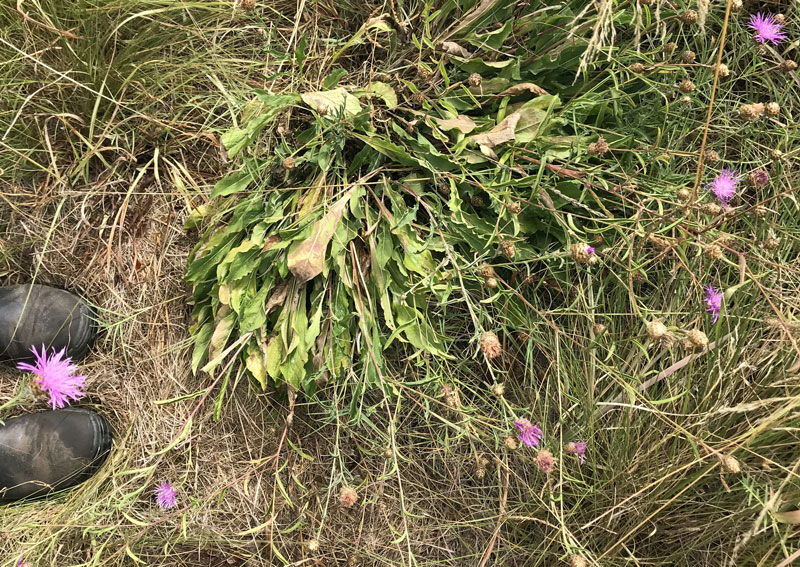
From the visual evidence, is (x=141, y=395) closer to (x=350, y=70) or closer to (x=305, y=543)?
(x=305, y=543)

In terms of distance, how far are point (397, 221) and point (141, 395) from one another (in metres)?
1.06

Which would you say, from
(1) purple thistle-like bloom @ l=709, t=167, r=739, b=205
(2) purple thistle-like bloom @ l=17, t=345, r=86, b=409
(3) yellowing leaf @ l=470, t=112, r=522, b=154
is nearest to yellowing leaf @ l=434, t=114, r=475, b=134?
(3) yellowing leaf @ l=470, t=112, r=522, b=154

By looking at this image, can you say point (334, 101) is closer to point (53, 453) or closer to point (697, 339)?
point (697, 339)

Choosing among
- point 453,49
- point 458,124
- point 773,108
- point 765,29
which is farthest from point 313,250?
point 765,29

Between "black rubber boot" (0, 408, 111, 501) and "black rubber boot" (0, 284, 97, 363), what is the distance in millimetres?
231

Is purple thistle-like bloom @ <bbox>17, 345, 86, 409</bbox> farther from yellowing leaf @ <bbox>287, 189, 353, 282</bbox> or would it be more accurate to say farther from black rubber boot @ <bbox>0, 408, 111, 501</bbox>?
yellowing leaf @ <bbox>287, 189, 353, 282</bbox>

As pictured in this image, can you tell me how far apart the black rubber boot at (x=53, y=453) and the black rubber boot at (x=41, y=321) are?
231 mm

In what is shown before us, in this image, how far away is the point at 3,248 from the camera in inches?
69.3

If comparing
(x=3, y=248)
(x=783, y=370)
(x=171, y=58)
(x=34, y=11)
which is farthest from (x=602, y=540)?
(x=34, y=11)

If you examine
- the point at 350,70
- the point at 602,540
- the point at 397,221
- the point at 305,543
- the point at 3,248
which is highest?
the point at 350,70

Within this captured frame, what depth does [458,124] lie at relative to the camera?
1.48 metres

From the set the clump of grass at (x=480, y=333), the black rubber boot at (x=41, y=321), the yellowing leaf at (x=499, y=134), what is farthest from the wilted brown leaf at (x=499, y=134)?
the black rubber boot at (x=41, y=321)

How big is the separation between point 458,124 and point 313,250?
528mm

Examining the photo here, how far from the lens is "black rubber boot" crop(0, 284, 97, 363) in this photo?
1751 millimetres
